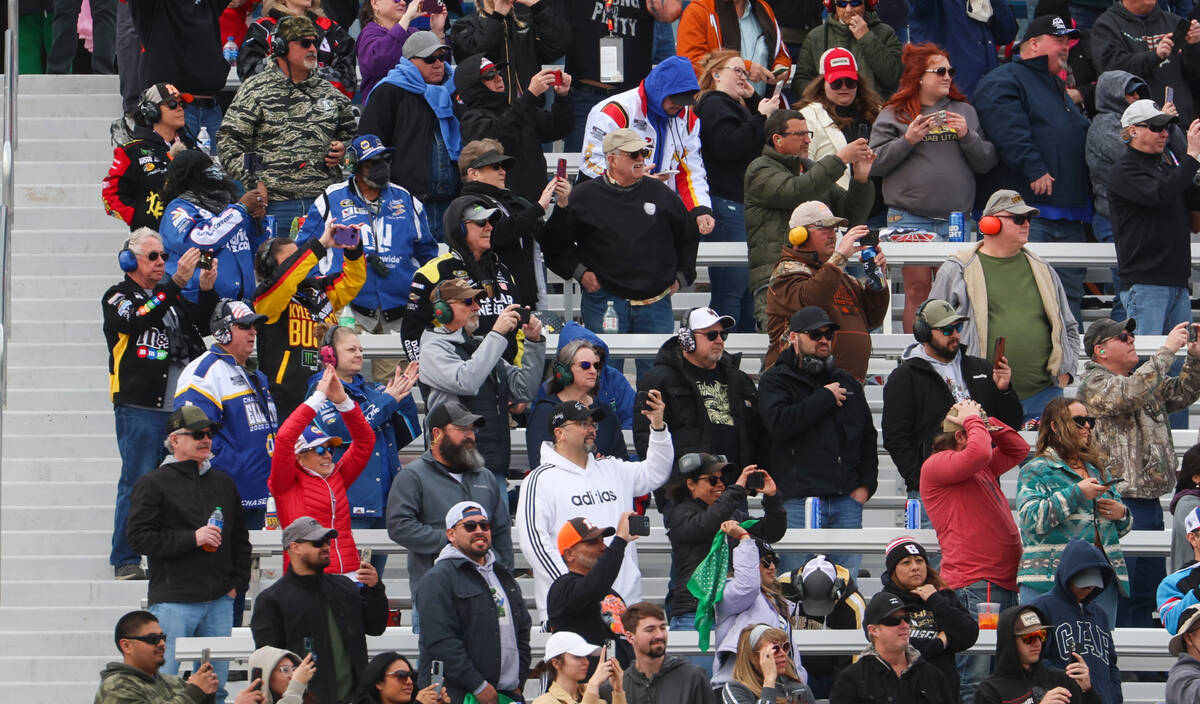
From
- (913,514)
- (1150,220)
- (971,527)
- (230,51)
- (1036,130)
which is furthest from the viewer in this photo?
(230,51)

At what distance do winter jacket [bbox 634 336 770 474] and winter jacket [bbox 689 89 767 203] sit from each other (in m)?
2.11

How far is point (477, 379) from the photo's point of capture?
11.5 m

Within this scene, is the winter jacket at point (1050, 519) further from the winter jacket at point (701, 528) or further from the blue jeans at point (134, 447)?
the blue jeans at point (134, 447)

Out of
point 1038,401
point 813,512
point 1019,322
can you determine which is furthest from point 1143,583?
point 813,512

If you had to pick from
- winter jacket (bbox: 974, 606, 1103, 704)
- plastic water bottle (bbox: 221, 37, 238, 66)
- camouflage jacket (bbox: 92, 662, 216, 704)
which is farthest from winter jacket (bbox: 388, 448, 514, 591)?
plastic water bottle (bbox: 221, 37, 238, 66)

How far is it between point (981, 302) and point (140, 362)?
432cm

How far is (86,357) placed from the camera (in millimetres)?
13898

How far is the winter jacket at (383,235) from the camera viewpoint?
12.8m

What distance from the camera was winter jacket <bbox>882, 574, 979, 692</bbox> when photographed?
34.7ft

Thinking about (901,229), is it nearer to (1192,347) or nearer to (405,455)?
(1192,347)

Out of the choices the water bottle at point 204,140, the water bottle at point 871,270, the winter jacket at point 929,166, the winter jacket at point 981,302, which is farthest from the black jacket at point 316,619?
the water bottle at point 204,140

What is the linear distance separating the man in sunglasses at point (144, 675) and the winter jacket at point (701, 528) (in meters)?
2.16

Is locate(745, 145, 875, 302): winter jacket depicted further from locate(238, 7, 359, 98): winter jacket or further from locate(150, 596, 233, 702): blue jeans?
locate(150, 596, 233, 702): blue jeans

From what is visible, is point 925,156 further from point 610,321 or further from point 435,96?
point 435,96
